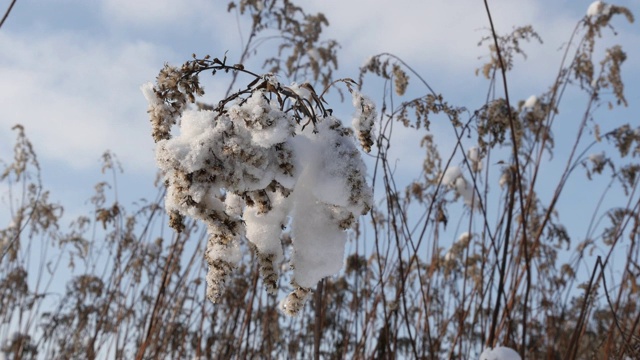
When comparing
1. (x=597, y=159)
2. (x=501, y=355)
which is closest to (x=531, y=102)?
(x=597, y=159)

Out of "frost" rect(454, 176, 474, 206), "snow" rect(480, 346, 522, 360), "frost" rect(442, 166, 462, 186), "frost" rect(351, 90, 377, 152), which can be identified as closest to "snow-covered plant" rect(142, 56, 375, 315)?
"frost" rect(351, 90, 377, 152)

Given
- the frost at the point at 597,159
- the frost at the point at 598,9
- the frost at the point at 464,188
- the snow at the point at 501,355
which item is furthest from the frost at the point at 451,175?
the snow at the point at 501,355

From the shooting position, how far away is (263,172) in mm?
866

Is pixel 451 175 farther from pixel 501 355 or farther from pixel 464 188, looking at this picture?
pixel 501 355

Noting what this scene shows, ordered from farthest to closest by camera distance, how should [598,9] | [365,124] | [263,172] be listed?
[598,9] → [365,124] → [263,172]

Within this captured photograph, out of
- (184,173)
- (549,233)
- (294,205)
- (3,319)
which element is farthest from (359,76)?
(3,319)

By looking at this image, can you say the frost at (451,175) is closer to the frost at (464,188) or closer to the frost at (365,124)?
the frost at (464,188)

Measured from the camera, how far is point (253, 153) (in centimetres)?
85

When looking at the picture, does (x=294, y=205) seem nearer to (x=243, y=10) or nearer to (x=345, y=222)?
(x=345, y=222)

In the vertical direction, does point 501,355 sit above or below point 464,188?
below

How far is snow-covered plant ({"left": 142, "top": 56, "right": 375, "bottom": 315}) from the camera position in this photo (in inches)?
33.3

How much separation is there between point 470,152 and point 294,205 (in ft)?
8.26

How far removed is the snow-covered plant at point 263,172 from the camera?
84 cm

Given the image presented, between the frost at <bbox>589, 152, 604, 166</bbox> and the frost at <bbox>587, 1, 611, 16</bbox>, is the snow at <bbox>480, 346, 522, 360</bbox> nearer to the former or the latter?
the frost at <bbox>589, 152, 604, 166</bbox>
